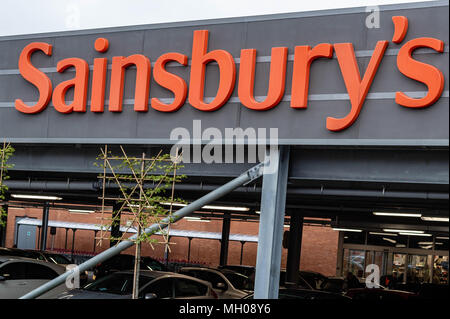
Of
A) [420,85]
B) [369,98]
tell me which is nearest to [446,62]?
[420,85]

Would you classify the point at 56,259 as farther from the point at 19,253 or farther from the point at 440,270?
the point at 440,270

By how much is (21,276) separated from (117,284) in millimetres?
2779

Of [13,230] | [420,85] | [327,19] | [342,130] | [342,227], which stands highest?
[327,19]

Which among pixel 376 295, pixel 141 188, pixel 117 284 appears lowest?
pixel 376 295

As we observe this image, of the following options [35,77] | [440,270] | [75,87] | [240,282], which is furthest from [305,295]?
[440,270]

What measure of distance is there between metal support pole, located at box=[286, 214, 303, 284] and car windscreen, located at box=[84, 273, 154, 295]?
9.99m

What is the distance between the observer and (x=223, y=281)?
18.8 metres

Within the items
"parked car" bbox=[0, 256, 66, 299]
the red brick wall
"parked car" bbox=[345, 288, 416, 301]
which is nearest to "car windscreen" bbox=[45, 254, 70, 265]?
"parked car" bbox=[0, 256, 66, 299]

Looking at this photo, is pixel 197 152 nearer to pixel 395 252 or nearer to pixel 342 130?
pixel 342 130

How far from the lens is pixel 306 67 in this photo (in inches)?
420

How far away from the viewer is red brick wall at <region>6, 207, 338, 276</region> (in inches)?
1524

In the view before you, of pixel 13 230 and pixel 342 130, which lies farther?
pixel 13 230

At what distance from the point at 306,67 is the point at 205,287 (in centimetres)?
Result: 659

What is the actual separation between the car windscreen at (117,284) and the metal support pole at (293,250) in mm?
9995
